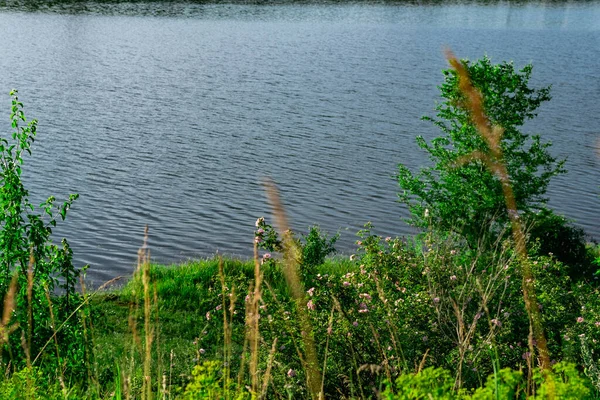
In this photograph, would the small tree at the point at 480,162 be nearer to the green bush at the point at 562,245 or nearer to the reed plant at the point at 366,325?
the green bush at the point at 562,245

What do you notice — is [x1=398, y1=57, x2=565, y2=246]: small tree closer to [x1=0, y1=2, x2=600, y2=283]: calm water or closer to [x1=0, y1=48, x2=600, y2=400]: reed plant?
[x1=0, y1=48, x2=600, y2=400]: reed plant

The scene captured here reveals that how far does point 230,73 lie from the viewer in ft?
153

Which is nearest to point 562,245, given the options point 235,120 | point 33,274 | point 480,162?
point 480,162

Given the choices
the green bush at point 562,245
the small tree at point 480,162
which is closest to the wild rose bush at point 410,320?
the small tree at point 480,162

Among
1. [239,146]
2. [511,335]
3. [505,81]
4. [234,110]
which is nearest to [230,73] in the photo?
[234,110]

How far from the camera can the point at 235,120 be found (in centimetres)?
3422

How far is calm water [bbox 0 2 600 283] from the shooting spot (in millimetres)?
21953

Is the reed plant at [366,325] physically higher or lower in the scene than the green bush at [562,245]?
higher

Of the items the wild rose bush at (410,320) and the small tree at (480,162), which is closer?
the wild rose bush at (410,320)

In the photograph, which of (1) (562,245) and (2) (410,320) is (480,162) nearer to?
(1) (562,245)

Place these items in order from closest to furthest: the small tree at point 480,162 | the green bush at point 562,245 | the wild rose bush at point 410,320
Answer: the wild rose bush at point 410,320
the small tree at point 480,162
the green bush at point 562,245

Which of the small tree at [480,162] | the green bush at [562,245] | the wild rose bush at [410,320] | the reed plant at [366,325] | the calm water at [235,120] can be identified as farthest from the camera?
the calm water at [235,120]

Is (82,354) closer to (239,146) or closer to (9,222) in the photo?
(9,222)

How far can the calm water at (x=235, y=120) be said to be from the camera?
21953mm
